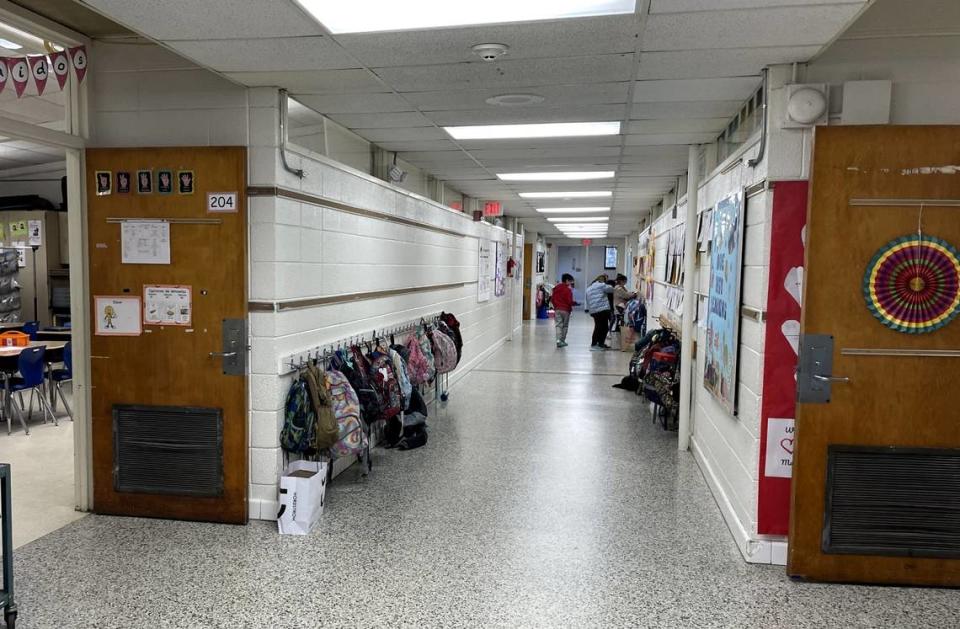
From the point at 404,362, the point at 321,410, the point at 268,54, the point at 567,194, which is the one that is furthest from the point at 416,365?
the point at 567,194

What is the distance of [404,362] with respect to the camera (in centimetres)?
539

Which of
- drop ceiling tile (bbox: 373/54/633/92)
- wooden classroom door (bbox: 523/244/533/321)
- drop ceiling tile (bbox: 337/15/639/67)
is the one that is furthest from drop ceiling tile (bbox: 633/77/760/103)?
wooden classroom door (bbox: 523/244/533/321)

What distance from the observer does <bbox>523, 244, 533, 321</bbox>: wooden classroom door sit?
16219 mm

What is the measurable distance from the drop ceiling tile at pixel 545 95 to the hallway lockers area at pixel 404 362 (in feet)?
0.08

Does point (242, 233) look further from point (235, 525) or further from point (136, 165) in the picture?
point (235, 525)

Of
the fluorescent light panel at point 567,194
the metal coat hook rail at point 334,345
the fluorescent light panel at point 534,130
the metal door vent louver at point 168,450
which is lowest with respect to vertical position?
the metal door vent louver at point 168,450

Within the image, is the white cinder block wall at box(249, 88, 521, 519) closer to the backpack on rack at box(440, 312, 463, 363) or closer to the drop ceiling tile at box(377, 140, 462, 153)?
the drop ceiling tile at box(377, 140, 462, 153)

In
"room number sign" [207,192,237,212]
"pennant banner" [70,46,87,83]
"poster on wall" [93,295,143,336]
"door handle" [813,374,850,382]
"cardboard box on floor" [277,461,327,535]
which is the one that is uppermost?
"pennant banner" [70,46,87,83]

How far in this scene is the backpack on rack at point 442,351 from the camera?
20.5 feet

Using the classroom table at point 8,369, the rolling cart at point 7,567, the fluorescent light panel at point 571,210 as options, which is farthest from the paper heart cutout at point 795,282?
the fluorescent light panel at point 571,210

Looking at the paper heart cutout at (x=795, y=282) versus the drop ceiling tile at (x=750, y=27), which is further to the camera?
the paper heart cutout at (x=795, y=282)

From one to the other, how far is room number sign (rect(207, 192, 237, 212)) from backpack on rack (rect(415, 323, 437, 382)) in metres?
2.58

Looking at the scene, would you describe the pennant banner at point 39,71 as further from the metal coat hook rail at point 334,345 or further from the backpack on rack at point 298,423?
the backpack on rack at point 298,423

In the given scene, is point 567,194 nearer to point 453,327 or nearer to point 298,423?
point 453,327
